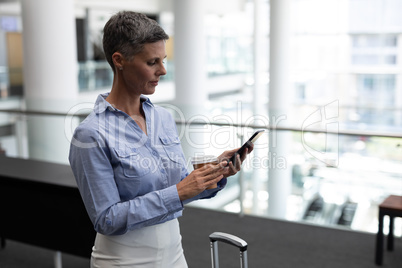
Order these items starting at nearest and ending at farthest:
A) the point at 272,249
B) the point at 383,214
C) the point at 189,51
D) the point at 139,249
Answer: the point at 139,249
the point at 383,214
the point at 272,249
the point at 189,51

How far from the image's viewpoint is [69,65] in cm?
636

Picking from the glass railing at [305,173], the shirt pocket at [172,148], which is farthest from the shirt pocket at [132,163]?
the glass railing at [305,173]

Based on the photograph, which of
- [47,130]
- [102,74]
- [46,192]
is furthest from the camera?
[102,74]

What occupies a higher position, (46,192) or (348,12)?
(348,12)

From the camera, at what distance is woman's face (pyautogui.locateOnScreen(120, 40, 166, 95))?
1.36 m

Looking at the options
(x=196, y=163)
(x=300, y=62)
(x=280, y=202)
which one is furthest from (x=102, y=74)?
(x=196, y=163)

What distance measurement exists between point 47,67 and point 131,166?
17.0 feet

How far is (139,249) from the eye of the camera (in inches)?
57.4

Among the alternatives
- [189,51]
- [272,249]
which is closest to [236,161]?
[272,249]

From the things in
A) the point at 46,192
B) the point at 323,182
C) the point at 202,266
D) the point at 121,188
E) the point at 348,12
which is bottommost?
the point at 202,266

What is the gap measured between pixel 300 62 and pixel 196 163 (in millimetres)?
14344

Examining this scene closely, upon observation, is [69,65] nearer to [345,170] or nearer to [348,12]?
[345,170]

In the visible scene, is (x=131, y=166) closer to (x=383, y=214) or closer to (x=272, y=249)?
(x=383, y=214)

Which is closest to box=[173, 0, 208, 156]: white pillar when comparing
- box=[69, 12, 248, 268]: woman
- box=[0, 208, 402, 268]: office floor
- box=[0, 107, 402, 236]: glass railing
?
box=[0, 107, 402, 236]: glass railing
